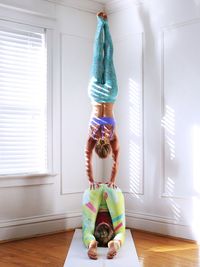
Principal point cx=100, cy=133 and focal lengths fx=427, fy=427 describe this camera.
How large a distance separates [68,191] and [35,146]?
672 millimetres

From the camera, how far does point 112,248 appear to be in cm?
346

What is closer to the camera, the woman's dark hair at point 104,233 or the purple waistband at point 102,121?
the woman's dark hair at point 104,233

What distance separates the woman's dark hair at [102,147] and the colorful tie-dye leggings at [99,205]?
0.96 feet

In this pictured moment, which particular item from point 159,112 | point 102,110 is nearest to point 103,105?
point 102,110

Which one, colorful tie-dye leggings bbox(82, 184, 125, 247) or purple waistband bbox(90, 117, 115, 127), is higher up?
purple waistband bbox(90, 117, 115, 127)

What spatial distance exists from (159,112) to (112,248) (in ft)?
5.29

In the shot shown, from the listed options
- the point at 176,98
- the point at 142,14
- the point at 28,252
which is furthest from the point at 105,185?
the point at 142,14

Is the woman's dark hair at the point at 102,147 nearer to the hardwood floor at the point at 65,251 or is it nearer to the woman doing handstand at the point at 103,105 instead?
the woman doing handstand at the point at 103,105

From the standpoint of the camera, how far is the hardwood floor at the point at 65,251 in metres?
3.35

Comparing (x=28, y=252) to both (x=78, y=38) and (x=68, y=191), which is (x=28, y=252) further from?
(x=78, y=38)

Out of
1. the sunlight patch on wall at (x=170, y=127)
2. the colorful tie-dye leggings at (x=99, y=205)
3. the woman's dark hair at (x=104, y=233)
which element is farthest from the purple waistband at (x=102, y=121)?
the woman's dark hair at (x=104, y=233)

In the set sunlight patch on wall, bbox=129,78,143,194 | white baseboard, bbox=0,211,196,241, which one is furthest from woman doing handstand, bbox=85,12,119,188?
white baseboard, bbox=0,211,196,241

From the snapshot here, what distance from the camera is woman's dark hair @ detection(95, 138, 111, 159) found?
3885 mm

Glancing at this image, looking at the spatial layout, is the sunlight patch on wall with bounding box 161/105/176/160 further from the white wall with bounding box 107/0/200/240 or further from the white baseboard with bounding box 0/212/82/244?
the white baseboard with bounding box 0/212/82/244
